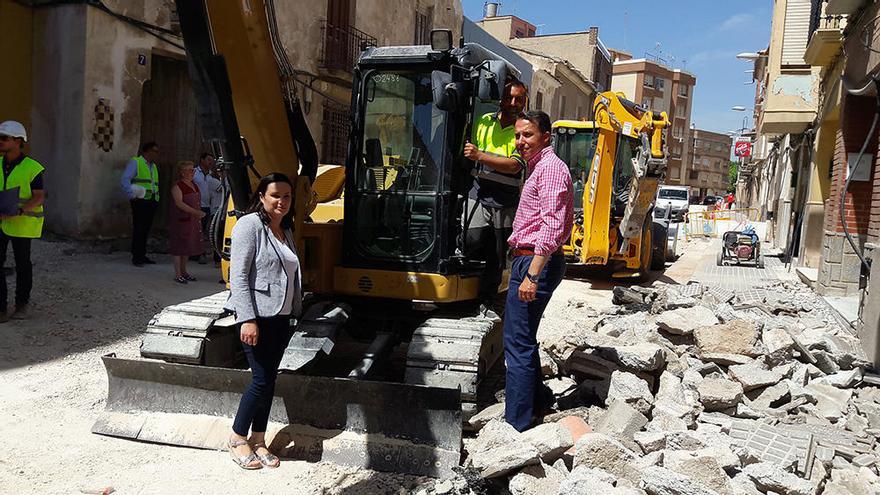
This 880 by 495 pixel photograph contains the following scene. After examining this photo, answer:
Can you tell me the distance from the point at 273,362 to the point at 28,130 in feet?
26.4

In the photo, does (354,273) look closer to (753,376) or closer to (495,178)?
(495,178)

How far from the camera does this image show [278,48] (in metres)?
4.46

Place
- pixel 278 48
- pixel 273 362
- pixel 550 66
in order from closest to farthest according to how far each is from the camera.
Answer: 1. pixel 273 362
2. pixel 278 48
3. pixel 550 66

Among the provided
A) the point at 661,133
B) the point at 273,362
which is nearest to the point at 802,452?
the point at 273,362

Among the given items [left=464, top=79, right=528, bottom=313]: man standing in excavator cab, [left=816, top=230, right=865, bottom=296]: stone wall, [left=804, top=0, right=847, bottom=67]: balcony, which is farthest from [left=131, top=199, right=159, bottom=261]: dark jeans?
[left=804, top=0, right=847, bottom=67]: balcony

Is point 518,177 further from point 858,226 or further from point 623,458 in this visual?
point 858,226

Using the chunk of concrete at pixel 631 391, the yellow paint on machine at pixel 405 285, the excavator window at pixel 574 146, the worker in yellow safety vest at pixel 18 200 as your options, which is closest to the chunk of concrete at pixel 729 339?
the chunk of concrete at pixel 631 391

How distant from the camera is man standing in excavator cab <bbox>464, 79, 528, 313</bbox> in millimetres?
4598

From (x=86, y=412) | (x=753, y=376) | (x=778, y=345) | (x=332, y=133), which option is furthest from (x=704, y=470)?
(x=332, y=133)

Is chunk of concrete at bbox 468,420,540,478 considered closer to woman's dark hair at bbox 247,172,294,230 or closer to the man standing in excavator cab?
the man standing in excavator cab

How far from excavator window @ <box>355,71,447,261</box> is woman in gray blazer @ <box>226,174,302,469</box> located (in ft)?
3.88

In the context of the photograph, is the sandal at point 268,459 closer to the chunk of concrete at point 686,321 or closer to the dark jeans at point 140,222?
the chunk of concrete at point 686,321

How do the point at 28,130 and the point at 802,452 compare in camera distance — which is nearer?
the point at 802,452

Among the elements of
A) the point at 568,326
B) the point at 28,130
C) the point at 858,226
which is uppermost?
the point at 28,130
